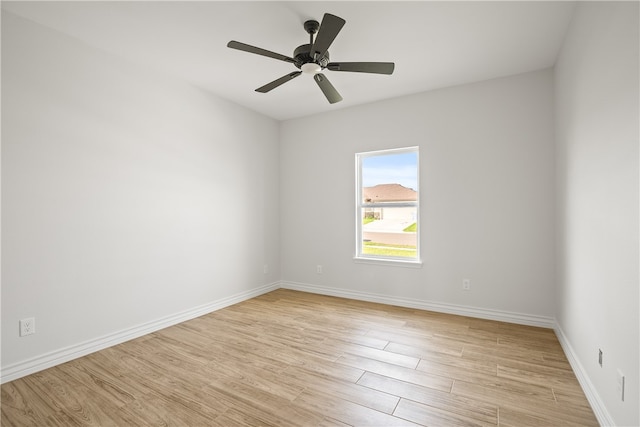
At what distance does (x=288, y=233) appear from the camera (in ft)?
15.7

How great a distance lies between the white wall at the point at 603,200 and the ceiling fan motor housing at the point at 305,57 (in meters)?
1.66

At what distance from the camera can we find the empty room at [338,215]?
1.79 meters

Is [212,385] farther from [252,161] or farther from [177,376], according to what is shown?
[252,161]

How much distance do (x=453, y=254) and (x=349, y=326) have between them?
148 cm

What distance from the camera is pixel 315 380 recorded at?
2137 millimetres

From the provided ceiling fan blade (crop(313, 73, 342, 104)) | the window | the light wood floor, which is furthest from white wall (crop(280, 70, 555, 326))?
ceiling fan blade (crop(313, 73, 342, 104))

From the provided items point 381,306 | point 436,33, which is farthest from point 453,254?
point 436,33

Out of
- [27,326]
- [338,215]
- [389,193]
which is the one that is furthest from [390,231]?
[27,326]

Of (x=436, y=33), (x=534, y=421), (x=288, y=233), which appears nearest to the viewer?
(x=534, y=421)

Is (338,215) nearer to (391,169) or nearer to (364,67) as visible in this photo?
(391,169)

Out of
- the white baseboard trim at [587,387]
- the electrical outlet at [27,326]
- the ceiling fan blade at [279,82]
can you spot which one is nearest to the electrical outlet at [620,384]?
the white baseboard trim at [587,387]

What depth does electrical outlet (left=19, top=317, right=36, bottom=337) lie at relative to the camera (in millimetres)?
2225

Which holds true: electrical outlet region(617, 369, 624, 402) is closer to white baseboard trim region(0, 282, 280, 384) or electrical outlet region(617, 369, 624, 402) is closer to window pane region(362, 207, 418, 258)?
window pane region(362, 207, 418, 258)

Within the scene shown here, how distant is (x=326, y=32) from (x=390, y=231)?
8.86 ft
